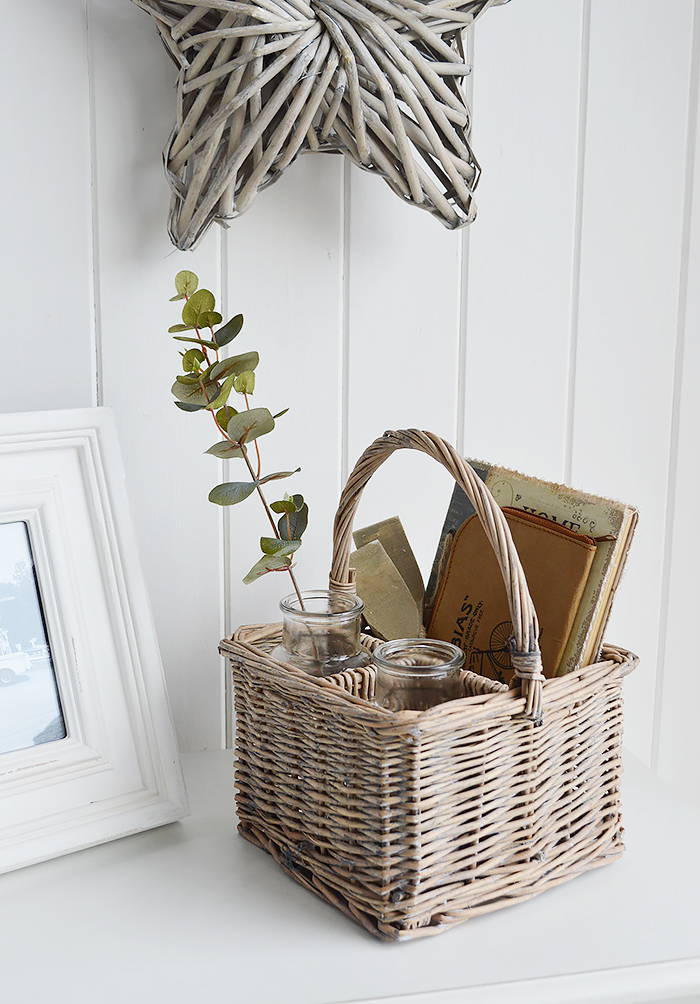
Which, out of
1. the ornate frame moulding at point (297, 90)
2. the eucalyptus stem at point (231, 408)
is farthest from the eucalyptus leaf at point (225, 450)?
the ornate frame moulding at point (297, 90)

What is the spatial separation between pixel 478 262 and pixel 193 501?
423mm

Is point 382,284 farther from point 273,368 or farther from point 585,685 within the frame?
point 585,685

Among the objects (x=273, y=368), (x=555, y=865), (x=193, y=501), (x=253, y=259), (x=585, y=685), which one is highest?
(x=253, y=259)

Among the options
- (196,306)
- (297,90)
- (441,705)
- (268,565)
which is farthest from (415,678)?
(297,90)

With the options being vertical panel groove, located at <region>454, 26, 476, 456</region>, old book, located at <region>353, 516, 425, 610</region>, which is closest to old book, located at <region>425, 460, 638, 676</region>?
old book, located at <region>353, 516, 425, 610</region>

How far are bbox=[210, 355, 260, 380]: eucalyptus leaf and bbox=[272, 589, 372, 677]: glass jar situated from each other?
0.68 ft

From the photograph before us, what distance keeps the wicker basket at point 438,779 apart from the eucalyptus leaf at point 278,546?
0.09 m

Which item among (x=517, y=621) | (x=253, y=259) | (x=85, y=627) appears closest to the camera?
(x=517, y=621)

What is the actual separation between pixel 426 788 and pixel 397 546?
296mm

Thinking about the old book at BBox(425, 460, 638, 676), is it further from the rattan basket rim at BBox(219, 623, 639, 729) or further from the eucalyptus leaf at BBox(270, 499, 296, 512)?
the eucalyptus leaf at BBox(270, 499, 296, 512)

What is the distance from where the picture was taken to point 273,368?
925 millimetres

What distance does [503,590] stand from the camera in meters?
0.76

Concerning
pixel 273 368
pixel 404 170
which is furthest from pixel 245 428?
pixel 404 170

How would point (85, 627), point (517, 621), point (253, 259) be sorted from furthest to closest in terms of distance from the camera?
point (253, 259) → point (85, 627) → point (517, 621)
